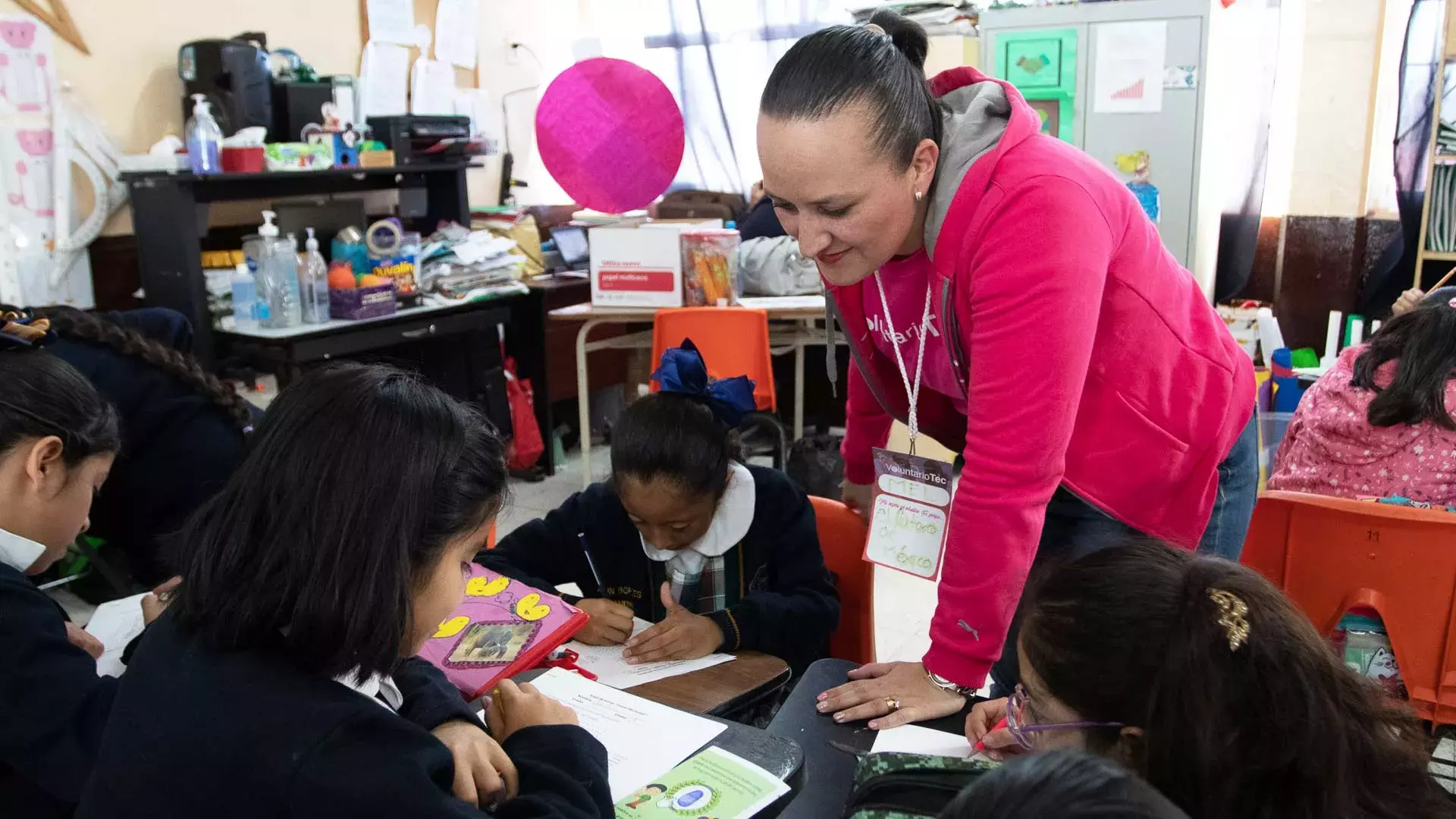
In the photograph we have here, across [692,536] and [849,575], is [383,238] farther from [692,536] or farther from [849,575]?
[849,575]

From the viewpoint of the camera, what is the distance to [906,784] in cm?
93

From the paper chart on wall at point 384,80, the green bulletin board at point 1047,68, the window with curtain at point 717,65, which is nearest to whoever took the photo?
the paper chart on wall at point 384,80

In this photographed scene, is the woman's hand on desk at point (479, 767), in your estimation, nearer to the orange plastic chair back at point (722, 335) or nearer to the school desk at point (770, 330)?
the orange plastic chair back at point (722, 335)

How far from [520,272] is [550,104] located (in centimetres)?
204

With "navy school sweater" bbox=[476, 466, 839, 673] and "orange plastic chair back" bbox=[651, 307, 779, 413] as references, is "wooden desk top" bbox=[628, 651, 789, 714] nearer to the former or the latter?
"navy school sweater" bbox=[476, 466, 839, 673]

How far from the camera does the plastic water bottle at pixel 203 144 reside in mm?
3051

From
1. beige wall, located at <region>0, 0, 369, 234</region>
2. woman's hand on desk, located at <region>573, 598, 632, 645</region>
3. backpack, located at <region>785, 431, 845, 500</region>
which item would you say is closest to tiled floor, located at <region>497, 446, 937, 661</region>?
backpack, located at <region>785, 431, 845, 500</region>

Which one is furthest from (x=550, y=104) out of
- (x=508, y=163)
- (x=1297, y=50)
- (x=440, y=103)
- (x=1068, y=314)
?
(x=1297, y=50)

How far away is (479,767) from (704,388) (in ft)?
3.07

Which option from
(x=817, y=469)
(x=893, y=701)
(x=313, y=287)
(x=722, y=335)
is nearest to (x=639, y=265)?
(x=722, y=335)

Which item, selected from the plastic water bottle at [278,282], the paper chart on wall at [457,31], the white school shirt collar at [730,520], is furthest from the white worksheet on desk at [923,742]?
the paper chart on wall at [457,31]

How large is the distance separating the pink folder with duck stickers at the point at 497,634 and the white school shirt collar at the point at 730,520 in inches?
15.8

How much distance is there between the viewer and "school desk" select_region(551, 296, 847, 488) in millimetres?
3479

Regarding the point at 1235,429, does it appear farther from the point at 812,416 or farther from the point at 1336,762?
the point at 812,416
